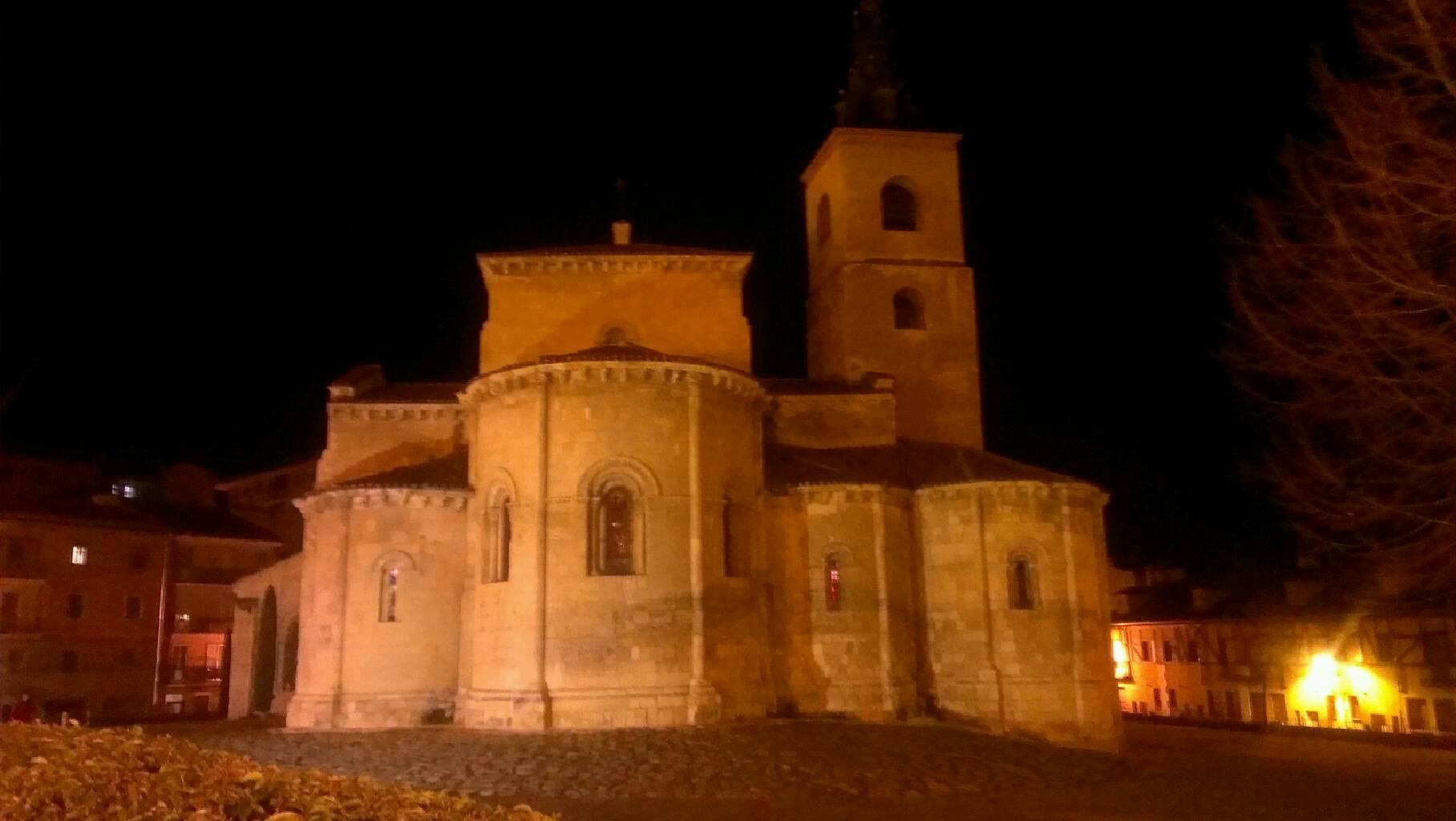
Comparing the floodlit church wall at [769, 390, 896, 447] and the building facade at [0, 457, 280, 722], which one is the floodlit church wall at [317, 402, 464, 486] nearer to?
the floodlit church wall at [769, 390, 896, 447]

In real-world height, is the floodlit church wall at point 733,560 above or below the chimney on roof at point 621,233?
below

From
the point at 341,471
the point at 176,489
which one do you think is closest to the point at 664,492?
the point at 341,471

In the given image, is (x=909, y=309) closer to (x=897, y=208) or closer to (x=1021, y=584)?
(x=897, y=208)

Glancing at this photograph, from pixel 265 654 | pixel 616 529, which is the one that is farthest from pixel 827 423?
pixel 265 654

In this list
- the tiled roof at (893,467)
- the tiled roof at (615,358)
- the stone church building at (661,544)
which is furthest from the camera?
the tiled roof at (893,467)

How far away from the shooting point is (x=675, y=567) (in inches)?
775

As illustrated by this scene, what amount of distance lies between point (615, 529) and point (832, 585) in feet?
15.9

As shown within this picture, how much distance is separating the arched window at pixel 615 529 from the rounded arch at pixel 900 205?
12.9 meters

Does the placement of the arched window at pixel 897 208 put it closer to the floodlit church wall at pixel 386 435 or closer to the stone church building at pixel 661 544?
the stone church building at pixel 661 544

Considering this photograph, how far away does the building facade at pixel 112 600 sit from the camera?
34750mm

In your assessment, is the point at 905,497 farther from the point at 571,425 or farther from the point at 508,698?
the point at 508,698

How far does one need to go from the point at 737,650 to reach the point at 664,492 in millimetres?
3102

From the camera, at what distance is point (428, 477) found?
22281mm

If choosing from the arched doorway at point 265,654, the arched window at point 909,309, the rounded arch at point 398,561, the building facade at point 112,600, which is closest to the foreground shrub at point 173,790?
the rounded arch at point 398,561
